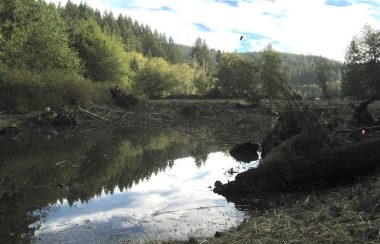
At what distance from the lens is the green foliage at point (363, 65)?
47469 millimetres

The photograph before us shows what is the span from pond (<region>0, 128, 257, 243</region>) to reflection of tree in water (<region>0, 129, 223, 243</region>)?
0.07ft

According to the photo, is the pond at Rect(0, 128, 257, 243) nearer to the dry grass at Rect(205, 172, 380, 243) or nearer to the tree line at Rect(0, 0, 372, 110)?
the dry grass at Rect(205, 172, 380, 243)

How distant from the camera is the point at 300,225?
6.11 meters

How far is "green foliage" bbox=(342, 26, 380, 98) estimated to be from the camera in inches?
1869

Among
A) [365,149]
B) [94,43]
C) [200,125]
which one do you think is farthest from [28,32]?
[365,149]

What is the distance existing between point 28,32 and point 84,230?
3309 centimetres

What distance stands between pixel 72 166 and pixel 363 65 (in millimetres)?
44825

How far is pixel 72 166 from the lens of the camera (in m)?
13.4

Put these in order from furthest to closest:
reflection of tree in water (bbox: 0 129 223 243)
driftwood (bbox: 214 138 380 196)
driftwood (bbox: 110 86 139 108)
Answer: driftwood (bbox: 110 86 139 108)
reflection of tree in water (bbox: 0 129 223 243)
driftwood (bbox: 214 138 380 196)

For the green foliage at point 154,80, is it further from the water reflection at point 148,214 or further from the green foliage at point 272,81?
the green foliage at point 272,81

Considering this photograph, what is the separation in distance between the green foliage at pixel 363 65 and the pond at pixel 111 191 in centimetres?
3462

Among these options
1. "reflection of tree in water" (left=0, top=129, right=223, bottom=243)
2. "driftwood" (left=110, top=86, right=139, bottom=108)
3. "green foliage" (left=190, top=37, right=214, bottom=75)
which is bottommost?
"reflection of tree in water" (left=0, top=129, right=223, bottom=243)

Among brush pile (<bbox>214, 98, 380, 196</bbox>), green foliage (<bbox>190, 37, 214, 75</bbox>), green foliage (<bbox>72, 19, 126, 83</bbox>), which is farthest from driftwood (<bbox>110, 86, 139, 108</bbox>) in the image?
green foliage (<bbox>190, 37, 214, 75</bbox>)

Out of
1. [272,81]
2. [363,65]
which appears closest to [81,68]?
[363,65]
